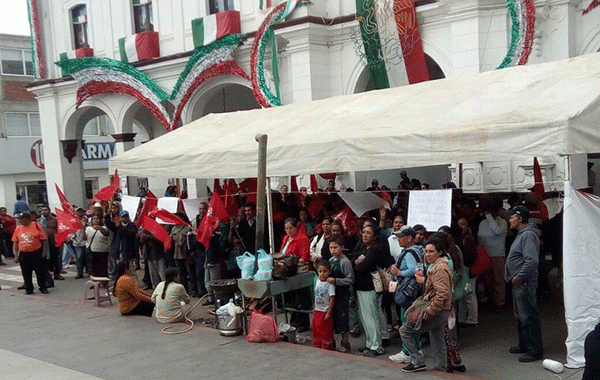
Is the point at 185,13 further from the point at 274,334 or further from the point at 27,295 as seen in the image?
the point at 274,334

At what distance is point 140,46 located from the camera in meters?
20.4

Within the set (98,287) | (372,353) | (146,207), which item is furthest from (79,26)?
(372,353)

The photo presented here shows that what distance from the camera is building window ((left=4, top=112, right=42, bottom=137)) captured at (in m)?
33.3

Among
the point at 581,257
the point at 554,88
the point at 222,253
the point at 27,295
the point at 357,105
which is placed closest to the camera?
the point at 581,257

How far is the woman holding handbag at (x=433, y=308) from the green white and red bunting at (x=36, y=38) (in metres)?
20.9

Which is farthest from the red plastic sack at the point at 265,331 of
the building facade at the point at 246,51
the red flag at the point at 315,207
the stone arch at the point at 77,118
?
the stone arch at the point at 77,118

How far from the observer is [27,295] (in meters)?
13.7

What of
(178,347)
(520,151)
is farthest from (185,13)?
(520,151)

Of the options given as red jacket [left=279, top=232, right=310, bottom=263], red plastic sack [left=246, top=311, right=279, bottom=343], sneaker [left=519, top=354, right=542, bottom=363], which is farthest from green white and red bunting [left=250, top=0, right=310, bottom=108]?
sneaker [left=519, top=354, right=542, bottom=363]

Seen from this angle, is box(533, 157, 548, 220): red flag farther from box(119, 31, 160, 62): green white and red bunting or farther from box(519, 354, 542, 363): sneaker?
box(119, 31, 160, 62): green white and red bunting

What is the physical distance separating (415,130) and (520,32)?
255 inches

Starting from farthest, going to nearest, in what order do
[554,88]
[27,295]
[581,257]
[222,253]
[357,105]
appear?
[27,295] → [222,253] → [357,105] → [554,88] → [581,257]

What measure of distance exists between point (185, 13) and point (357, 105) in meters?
10.9

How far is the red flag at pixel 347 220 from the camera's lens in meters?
9.92
